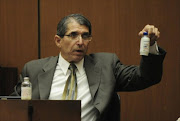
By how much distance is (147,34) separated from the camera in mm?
2418

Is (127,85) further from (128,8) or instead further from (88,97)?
(128,8)

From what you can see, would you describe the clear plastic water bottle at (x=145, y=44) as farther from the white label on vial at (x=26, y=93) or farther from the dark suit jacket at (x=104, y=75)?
the white label on vial at (x=26, y=93)

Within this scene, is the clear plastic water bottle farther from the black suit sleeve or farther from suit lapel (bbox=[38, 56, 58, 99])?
suit lapel (bbox=[38, 56, 58, 99])

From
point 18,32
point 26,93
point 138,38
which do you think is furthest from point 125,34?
point 26,93

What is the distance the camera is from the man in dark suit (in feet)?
8.81

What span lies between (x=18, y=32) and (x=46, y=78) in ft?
5.64

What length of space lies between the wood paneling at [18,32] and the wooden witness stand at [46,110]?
7.94ft

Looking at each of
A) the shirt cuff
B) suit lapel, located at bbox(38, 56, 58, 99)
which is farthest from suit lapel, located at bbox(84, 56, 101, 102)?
the shirt cuff

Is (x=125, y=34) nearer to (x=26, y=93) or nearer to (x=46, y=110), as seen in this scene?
(x=26, y=93)

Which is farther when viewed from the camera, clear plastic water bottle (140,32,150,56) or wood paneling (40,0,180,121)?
wood paneling (40,0,180,121)

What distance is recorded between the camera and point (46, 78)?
2896mm

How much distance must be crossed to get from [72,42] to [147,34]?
738 millimetres

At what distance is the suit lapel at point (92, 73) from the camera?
9.15ft

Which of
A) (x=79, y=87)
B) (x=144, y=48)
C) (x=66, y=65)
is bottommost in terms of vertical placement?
(x=79, y=87)
